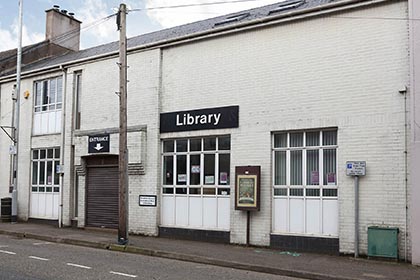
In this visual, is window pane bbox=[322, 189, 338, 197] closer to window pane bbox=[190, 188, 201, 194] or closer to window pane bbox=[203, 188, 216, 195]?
window pane bbox=[203, 188, 216, 195]

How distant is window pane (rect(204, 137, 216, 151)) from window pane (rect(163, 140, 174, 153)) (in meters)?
1.36

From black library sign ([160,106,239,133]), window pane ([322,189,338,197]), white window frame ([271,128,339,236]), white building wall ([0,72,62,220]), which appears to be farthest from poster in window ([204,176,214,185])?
white building wall ([0,72,62,220])

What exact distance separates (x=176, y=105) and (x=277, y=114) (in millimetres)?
3687

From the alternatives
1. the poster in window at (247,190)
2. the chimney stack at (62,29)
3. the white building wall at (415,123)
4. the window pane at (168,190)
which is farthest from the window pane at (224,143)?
the chimney stack at (62,29)

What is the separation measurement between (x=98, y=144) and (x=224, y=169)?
529cm

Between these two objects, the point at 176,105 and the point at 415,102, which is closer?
the point at 415,102

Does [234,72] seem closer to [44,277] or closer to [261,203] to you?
[261,203]

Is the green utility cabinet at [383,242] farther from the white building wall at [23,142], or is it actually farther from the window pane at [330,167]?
the white building wall at [23,142]

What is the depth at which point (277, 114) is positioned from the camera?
1361 centimetres

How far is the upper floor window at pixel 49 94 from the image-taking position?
19703 millimetres

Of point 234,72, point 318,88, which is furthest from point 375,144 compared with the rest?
point 234,72

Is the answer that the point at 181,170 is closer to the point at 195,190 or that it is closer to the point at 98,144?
the point at 195,190

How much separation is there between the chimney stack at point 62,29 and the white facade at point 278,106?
8808 mm

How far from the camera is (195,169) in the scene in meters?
15.3
